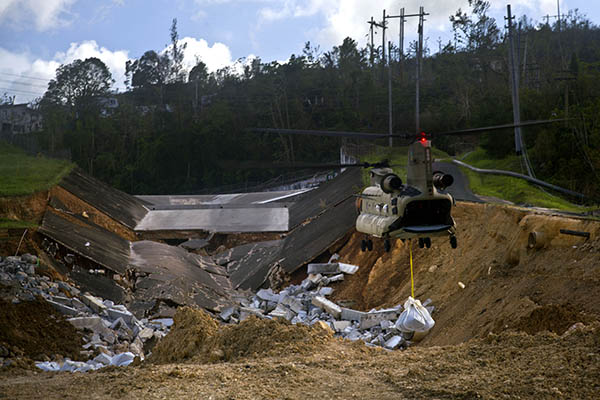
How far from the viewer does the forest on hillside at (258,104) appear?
2817 inches

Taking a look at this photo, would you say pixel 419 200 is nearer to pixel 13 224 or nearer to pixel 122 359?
pixel 122 359

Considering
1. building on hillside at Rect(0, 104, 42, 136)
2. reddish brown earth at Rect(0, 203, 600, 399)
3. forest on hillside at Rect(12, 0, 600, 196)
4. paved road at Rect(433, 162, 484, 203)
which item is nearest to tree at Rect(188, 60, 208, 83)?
forest on hillside at Rect(12, 0, 600, 196)

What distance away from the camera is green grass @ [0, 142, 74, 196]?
31.4 m

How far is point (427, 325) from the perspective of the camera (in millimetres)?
15867

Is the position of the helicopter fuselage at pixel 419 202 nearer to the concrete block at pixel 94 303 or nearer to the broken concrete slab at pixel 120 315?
the broken concrete slab at pixel 120 315

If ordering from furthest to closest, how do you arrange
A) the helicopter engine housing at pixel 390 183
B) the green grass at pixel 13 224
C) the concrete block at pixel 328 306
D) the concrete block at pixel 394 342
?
the green grass at pixel 13 224 → the concrete block at pixel 328 306 → the concrete block at pixel 394 342 → the helicopter engine housing at pixel 390 183

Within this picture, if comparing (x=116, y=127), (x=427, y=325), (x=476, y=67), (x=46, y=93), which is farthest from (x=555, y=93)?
(x=46, y=93)

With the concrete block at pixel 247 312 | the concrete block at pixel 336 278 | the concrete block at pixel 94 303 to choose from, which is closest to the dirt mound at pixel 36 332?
the concrete block at pixel 94 303

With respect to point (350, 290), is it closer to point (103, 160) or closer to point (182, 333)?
point (182, 333)

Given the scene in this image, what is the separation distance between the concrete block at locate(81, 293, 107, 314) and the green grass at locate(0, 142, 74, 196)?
37.3 ft

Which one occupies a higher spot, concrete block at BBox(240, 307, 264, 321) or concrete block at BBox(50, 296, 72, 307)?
concrete block at BBox(50, 296, 72, 307)

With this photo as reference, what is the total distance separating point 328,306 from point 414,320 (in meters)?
5.08

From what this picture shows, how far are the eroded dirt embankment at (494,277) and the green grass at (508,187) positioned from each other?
3930mm

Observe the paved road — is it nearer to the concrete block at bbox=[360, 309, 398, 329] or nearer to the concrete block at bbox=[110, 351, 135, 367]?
the concrete block at bbox=[360, 309, 398, 329]
